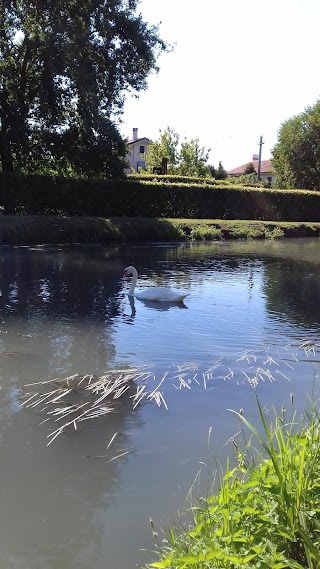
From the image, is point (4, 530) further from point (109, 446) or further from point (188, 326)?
point (188, 326)

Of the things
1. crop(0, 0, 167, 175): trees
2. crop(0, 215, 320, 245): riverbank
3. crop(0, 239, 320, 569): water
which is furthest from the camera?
crop(0, 0, 167, 175): trees

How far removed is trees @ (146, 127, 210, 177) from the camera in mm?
57375

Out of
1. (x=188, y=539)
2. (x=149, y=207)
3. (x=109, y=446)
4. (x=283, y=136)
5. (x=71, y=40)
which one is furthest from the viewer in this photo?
(x=283, y=136)

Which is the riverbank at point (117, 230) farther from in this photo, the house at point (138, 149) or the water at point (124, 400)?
the house at point (138, 149)

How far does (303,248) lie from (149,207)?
9.26 metres

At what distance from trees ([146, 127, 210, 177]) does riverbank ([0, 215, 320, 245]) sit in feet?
88.4

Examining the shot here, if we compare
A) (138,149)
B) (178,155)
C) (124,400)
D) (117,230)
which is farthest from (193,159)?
(124,400)

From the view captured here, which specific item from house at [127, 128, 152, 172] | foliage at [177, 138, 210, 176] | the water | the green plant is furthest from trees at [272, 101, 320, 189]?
the water

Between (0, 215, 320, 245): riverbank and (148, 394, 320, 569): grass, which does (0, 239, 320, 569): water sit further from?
(0, 215, 320, 245): riverbank

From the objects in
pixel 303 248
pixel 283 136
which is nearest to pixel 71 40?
pixel 303 248

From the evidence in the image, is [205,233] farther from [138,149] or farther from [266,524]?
[138,149]

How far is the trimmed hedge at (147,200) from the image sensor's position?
26266 mm

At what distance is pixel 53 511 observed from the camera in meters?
4.11

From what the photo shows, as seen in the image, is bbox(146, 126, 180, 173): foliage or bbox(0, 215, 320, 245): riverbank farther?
bbox(146, 126, 180, 173): foliage
